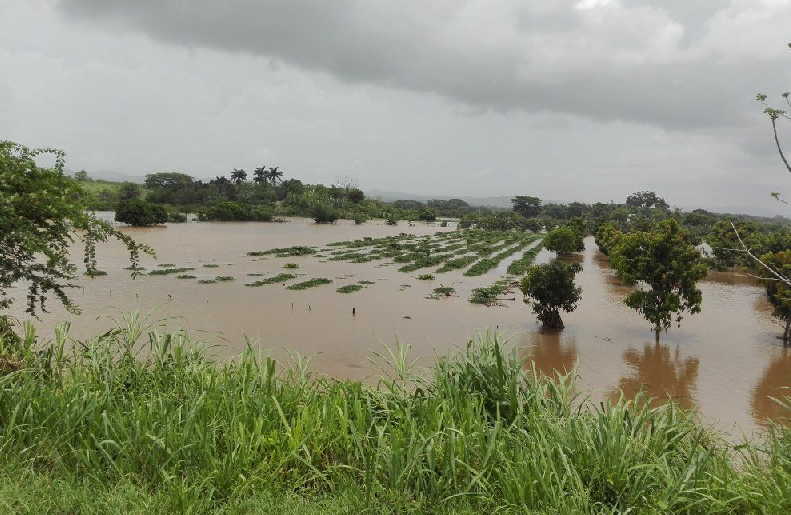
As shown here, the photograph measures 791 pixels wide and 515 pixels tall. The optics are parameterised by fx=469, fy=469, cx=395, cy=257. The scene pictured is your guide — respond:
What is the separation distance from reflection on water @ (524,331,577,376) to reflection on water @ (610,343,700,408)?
1.71 m

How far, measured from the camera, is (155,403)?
4.81 m

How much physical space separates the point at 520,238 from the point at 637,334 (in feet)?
135

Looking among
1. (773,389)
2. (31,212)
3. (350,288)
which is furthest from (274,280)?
(773,389)

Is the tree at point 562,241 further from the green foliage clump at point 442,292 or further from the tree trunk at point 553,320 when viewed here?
the tree trunk at point 553,320

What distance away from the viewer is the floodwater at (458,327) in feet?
44.4

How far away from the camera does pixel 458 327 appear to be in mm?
18969

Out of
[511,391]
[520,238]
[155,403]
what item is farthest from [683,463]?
[520,238]

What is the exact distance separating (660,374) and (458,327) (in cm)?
722

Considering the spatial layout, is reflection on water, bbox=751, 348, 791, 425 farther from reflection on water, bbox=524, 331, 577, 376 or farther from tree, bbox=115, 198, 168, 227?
tree, bbox=115, 198, 168, 227

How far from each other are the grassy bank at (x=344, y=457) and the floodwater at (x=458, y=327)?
11.2 feet

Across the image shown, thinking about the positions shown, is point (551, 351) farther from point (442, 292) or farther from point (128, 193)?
point (128, 193)

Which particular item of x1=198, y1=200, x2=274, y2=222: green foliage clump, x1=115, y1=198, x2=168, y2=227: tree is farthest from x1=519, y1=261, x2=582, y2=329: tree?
x1=198, y1=200, x2=274, y2=222: green foliage clump

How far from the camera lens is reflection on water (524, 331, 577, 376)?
14.8 meters

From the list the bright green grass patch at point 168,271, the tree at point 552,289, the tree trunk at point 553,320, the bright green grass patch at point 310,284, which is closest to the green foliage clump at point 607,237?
the tree at point 552,289
